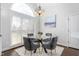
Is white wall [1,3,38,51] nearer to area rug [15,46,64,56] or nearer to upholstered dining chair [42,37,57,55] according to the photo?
area rug [15,46,64,56]

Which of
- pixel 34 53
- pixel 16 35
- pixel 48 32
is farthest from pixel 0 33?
pixel 48 32

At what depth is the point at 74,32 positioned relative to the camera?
190 centimetres

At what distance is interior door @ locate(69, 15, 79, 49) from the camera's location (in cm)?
188

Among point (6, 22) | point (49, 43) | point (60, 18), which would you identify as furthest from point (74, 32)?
point (6, 22)

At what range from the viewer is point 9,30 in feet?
6.12

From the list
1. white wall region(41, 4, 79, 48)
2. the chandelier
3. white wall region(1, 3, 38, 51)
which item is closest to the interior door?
white wall region(41, 4, 79, 48)

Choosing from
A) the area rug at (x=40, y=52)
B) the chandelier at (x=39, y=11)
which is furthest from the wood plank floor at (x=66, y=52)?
the chandelier at (x=39, y=11)

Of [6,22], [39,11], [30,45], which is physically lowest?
[30,45]

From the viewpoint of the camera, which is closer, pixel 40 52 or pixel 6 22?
pixel 6 22

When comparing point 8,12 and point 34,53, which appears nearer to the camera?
point 8,12

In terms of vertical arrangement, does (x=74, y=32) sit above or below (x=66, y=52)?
above

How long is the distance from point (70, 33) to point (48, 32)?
1.47 feet

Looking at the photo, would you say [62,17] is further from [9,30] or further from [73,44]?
[9,30]

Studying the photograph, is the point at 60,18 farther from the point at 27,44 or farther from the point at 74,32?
the point at 27,44
